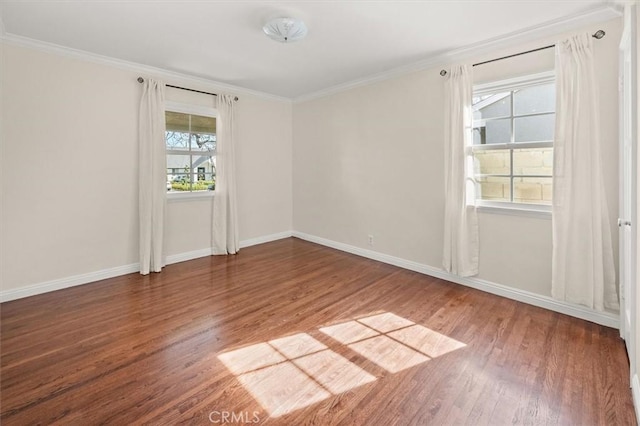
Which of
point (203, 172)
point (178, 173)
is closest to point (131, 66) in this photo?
point (178, 173)

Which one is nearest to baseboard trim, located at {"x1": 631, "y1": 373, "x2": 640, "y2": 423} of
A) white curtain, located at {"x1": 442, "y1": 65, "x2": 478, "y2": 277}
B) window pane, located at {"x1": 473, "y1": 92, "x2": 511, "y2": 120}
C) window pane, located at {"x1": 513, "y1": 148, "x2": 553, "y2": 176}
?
white curtain, located at {"x1": 442, "y1": 65, "x2": 478, "y2": 277}

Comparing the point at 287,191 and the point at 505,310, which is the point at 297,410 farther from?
the point at 287,191

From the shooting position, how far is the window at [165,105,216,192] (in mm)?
4297

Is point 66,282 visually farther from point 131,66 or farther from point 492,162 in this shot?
point 492,162

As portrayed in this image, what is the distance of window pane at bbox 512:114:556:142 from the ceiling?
83 cm

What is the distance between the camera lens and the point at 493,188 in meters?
3.25

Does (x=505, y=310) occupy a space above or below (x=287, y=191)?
below

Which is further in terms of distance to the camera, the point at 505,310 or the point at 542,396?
the point at 505,310

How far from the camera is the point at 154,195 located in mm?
3883

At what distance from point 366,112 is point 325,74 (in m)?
0.80

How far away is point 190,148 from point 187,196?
73cm

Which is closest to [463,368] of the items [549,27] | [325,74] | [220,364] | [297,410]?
[297,410]

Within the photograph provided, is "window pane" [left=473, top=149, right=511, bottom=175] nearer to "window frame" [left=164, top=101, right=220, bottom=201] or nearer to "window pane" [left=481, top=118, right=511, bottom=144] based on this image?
"window pane" [left=481, top=118, right=511, bottom=144]

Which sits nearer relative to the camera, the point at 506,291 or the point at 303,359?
the point at 303,359
